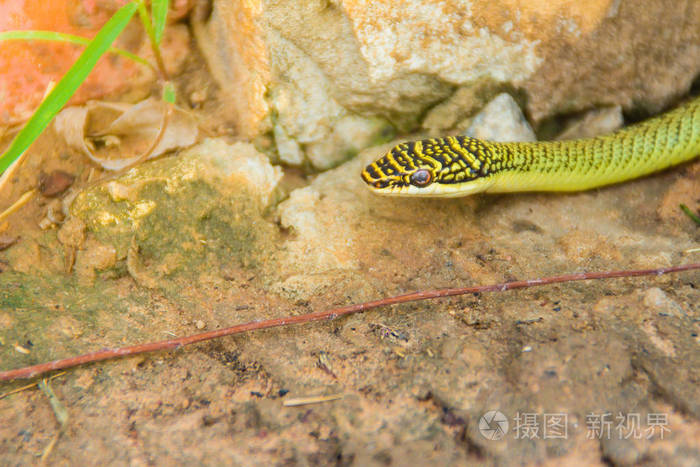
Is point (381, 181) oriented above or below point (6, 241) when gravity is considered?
below

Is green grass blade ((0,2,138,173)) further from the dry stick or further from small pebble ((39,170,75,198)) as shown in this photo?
the dry stick

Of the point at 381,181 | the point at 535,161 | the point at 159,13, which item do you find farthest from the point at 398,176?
the point at 159,13

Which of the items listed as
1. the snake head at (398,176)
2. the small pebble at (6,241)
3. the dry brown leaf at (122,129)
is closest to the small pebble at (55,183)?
the dry brown leaf at (122,129)

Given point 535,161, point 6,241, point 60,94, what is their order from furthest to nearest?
point 535,161, point 6,241, point 60,94

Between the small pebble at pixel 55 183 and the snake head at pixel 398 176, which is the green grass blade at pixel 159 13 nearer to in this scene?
the small pebble at pixel 55 183

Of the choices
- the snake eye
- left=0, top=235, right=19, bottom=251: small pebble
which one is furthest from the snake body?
→ left=0, top=235, right=19, bottom=251: small pebble

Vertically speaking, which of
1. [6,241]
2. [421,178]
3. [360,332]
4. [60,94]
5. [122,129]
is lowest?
[360,332]

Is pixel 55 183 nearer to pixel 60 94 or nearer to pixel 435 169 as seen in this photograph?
pixel 60 94

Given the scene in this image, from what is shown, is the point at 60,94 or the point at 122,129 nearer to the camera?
the point at 60,94

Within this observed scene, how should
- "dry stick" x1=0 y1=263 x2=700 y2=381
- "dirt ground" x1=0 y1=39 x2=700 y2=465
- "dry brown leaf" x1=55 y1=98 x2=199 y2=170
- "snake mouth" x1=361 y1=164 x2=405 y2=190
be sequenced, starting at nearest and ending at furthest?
1. "dirt ground" x1=0 y1=39 x2=700 y2=465
2. "dry stick" x1=0 y1=263 x2=700 y2=381
3. "snake mouth" x1=361 y1=164 x2=405 y2=190
4. "dry brown leaf" x1=55 y1=98 x2=199 y2=170
